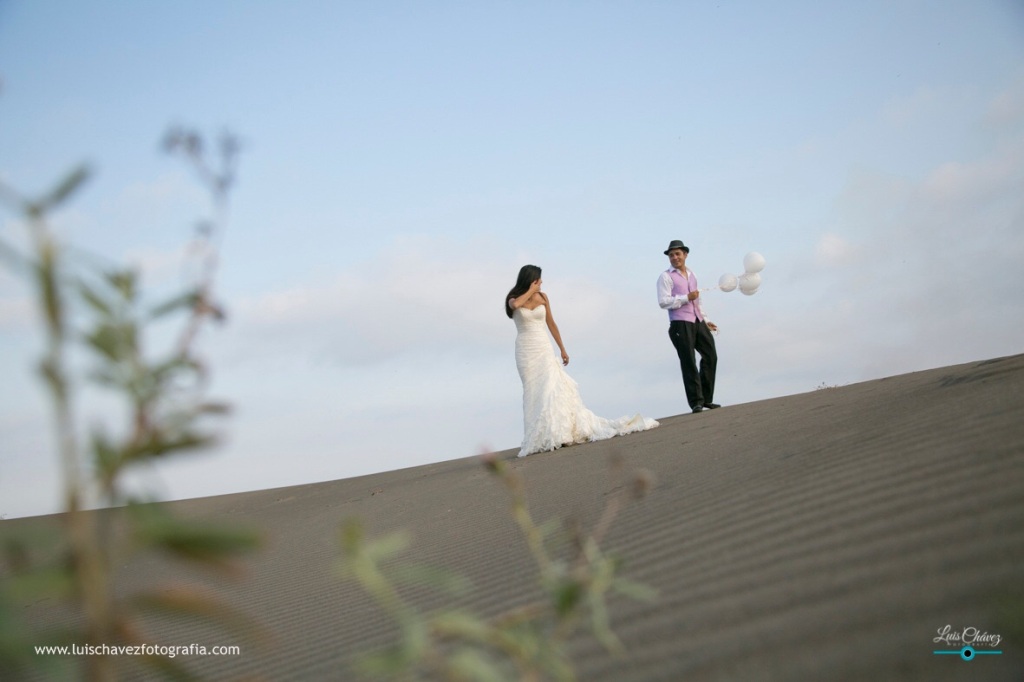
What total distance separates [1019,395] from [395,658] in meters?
3.82

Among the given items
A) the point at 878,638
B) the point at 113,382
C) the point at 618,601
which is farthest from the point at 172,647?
the point at 113,382

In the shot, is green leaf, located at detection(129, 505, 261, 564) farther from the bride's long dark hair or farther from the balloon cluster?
the balloon cluster

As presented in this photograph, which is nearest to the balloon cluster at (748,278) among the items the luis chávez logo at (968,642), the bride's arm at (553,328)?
the bride's arm at (553,328)

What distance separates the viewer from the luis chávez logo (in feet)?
5.28

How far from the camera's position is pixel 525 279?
11.8 meters

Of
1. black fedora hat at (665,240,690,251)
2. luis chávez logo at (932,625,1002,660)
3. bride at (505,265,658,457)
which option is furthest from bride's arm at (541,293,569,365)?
luis chávez logo at (932,625,1002,660)

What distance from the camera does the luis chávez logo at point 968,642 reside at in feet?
5.28

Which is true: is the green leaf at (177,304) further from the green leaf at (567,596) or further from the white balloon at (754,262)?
the white balloon at (754,262)

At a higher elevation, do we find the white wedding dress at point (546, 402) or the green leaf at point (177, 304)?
the white wedding dress at point (546, 402)

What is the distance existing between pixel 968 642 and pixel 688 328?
1108 centimetres

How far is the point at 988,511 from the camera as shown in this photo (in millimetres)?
2277

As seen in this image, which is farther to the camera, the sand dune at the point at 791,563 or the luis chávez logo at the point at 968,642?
the sand dune at the point at 791,563

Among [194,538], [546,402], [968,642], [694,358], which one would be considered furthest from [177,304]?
[694,358]

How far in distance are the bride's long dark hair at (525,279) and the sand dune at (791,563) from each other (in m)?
5.73
